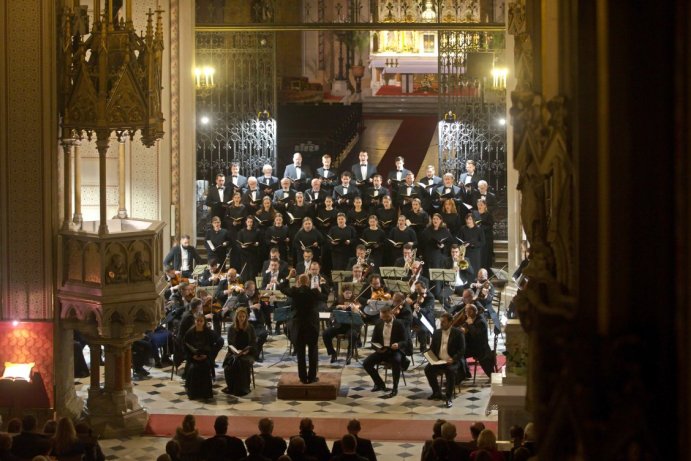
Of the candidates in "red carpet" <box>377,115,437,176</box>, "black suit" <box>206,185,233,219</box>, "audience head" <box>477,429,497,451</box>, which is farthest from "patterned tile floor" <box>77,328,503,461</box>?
"red carpet" <box>377,115,437,176</box>

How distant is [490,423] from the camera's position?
1345cm

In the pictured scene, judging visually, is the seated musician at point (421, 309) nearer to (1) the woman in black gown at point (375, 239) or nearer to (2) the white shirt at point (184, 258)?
(1) the woman in black gown at point (375, 239)

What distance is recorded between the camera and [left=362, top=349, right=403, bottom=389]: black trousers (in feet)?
48.2

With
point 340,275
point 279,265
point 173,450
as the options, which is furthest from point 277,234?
point 173,450

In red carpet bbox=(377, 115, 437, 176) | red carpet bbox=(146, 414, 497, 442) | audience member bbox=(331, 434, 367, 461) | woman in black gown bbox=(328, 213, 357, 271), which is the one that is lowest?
red carpet bbox=(146, 414, 497, 442)

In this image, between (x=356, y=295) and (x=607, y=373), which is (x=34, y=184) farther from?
(x=607, y=373)

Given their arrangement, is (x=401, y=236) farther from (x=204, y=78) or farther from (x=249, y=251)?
(x=204, y=78)

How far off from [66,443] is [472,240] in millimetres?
11163

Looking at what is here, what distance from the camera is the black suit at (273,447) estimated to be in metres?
9.55

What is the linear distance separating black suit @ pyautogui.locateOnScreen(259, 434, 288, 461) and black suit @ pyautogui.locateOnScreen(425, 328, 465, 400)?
4.90 meters

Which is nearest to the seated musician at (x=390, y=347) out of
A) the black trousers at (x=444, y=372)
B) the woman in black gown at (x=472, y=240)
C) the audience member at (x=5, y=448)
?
the black trousers at (x=444, y=372)

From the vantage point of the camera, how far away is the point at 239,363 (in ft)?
48.7

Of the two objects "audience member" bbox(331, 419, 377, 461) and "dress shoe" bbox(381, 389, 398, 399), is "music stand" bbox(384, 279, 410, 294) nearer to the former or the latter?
"dress shoe" bbox(381, 389, 398, 399)

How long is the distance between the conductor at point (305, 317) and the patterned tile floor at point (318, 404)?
43 cm
